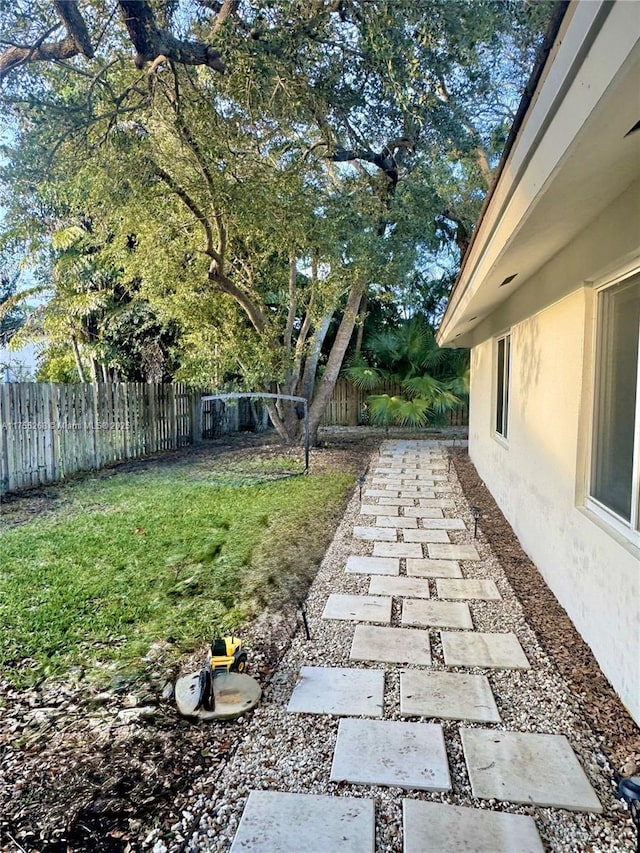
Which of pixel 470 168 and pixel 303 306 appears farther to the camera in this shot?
pixel 303 306

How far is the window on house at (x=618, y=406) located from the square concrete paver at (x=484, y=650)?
0.94 meters

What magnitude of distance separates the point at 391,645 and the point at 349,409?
13.7 meters

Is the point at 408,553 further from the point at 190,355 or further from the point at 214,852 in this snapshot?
the point at 190,355

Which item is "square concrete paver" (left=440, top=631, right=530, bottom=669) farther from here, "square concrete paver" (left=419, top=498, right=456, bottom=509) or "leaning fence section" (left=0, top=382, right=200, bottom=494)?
"leaning fence section" (left=0, top=382, right=200, bottom=494)

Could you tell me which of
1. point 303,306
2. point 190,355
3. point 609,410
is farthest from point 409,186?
point 609,410

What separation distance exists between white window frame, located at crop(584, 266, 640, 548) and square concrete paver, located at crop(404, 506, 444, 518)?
2.94 meters

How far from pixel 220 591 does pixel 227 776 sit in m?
1.90

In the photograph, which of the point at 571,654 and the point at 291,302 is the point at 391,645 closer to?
the point at 571,654

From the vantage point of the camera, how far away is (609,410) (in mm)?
2820

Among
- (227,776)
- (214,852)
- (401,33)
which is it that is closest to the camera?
(214,852)

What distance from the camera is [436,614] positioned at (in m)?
3.38

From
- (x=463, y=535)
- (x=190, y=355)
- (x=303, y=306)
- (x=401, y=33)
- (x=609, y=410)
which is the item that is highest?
(x=401, y=33)

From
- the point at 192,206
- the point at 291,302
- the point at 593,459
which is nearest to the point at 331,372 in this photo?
the point at 291,302

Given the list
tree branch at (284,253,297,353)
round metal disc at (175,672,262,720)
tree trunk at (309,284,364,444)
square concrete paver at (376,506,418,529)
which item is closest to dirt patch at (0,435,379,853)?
round metal disc at (175,672,262,720)
